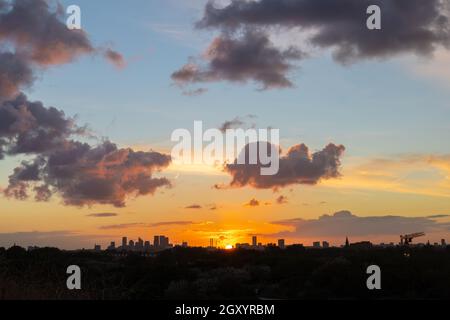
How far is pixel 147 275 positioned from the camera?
52.0m

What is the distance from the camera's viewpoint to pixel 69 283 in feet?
62.2
